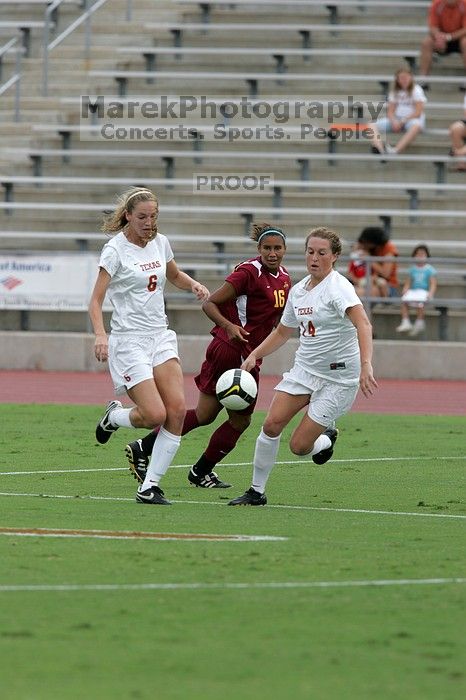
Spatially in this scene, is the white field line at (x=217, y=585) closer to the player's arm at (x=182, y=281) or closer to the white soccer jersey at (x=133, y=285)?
the white soccer jersey at (x=133, y=285)

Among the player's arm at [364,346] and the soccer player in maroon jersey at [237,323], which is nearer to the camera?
the player's arm at [364,346]

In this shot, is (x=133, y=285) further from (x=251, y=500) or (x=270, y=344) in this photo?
(x=251, y=500)

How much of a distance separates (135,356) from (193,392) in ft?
34.2

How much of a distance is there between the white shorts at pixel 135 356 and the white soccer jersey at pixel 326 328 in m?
0.87

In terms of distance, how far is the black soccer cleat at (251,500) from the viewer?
10.3 meters

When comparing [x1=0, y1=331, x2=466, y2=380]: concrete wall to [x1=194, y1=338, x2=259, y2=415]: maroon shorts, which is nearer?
[x1=194, y1=338, x2=259, y2=415]: maroon shorts

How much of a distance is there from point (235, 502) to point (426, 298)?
43.1 feet

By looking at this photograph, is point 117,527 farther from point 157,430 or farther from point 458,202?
point 458,202

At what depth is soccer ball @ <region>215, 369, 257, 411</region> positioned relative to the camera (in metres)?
10.7

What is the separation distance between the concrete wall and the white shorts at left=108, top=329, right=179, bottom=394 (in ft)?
41.2

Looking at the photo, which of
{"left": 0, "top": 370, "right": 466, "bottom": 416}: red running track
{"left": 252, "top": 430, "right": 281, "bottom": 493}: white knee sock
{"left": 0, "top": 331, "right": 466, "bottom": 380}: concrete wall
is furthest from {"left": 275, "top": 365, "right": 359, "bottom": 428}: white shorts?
{"left": 0, "top": 331, "right": 466, "bottom": 380}: concrete wall

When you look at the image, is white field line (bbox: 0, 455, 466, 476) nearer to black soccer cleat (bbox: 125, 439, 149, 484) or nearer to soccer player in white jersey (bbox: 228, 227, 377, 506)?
black soccer cleat (bbox: 125, 439, 149, 484)

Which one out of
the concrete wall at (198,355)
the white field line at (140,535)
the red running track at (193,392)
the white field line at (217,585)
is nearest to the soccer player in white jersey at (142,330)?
the white field line at (140,535)

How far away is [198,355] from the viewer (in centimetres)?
2350
